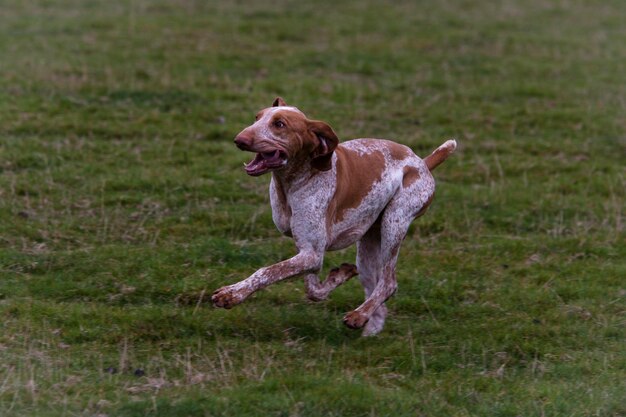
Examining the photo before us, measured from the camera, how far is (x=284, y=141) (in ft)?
20.5

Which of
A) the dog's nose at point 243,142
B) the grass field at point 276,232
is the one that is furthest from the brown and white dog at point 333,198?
the grass field at point 276,232

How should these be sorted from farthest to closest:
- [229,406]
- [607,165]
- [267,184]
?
[607,165] < [267,184] < [229,406]

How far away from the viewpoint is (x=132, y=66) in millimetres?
14836

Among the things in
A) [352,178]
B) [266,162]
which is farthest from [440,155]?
[266,162]

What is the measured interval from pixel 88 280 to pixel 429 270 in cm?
286

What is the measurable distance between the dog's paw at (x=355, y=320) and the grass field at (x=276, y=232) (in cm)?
23

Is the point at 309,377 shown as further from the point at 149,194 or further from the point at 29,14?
the point at 29,14

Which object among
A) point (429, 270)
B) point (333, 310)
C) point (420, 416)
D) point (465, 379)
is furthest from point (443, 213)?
point (420, 416)

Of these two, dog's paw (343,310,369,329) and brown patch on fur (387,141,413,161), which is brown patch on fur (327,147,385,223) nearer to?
brown patch on fur (387,141,413,161)

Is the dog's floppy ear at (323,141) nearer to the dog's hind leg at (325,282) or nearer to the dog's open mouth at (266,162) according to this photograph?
the dog's open mouth at (266,162)

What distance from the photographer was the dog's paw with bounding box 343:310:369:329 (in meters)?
6.64

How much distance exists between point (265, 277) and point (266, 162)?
0.74m

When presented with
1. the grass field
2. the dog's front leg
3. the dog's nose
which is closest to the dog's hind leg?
the grass field

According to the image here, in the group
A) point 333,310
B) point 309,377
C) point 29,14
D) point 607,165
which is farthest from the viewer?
point 29,14
